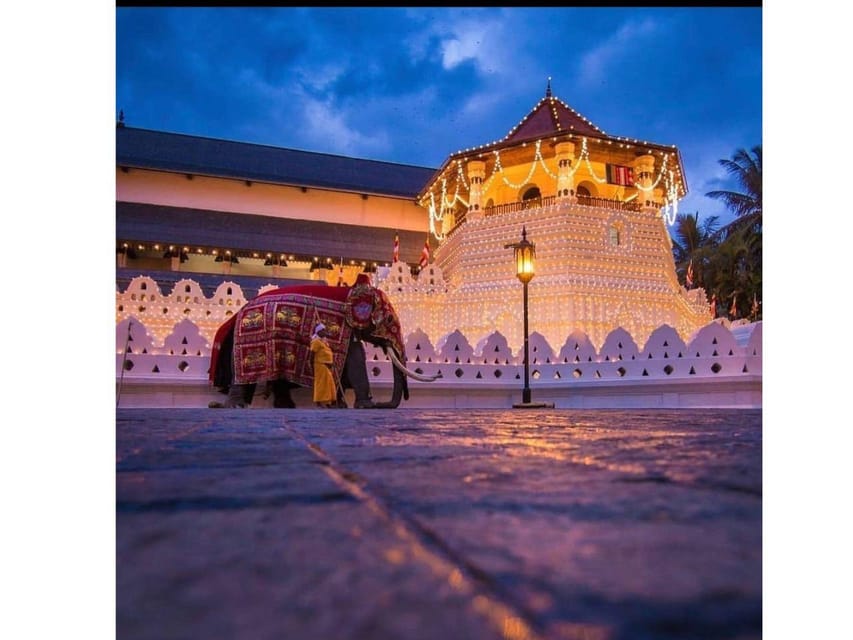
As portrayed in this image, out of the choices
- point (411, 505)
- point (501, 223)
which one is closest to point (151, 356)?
point (411, 505)

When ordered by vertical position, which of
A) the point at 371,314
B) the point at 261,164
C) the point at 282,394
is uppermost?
the point at 261,164

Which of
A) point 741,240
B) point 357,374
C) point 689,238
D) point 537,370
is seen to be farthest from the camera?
point 689,238

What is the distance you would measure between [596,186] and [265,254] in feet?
31.0

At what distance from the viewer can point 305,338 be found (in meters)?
6.38

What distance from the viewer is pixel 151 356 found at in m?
6.80

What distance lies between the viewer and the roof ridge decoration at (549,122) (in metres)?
15.4

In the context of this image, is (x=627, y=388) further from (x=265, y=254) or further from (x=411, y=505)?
(x=265, y=254)

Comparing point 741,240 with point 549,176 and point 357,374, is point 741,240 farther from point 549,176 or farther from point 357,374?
point 357,374

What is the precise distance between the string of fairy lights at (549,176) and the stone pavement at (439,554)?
585 inches

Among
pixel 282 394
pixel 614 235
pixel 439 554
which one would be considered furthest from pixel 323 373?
pixel 614 235

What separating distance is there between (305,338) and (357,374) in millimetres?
634

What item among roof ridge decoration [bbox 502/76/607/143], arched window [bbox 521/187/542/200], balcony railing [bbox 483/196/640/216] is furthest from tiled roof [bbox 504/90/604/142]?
arched window [bbox 521/187/542/200]

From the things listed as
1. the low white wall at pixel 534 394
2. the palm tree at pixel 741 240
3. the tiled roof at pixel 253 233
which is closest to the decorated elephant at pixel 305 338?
the low white wall at pixel 534 394

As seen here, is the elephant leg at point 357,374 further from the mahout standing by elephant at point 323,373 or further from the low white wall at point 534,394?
the low white wall at point 534,394
